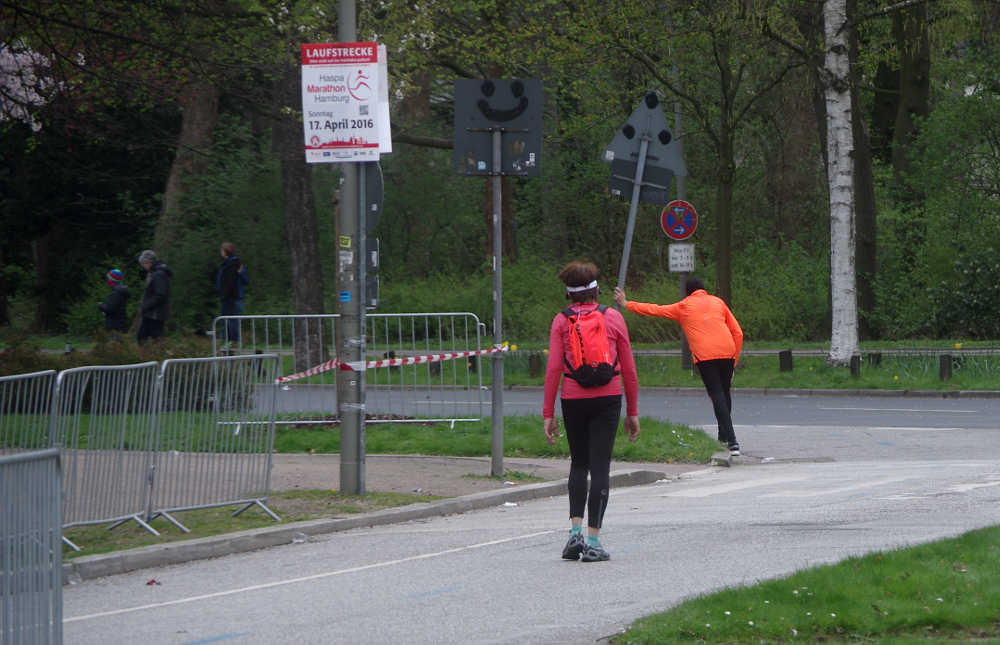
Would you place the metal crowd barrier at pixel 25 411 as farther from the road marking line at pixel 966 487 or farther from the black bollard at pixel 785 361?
the black bollard at pixel 785 361

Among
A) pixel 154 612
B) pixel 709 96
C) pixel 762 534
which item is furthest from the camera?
pixel 709 96

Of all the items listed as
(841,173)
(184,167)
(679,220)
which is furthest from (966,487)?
(184,167)

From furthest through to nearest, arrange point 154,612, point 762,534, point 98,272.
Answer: point 98,272 → point 762,534 → point 154,612

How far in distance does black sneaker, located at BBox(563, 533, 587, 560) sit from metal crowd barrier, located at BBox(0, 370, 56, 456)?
3285 mm

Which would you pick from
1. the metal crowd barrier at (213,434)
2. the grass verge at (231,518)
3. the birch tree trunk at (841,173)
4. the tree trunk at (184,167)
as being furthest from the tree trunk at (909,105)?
the metal crowd barrier at (213,434)

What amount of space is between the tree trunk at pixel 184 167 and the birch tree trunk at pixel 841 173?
16.9 meters

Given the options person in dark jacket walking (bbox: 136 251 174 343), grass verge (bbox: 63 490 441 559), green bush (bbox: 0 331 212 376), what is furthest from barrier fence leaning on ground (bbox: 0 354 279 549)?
person in dark jacket walking (bbox: 136 251 174 343)

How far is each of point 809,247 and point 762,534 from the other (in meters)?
30.5

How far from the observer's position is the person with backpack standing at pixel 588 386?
7336 mm

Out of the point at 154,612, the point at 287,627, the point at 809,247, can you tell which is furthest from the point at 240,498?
the point at 809,247

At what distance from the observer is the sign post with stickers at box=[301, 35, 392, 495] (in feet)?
31.4

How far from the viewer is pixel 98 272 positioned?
39812 mm

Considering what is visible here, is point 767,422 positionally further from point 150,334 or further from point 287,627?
point 287,627

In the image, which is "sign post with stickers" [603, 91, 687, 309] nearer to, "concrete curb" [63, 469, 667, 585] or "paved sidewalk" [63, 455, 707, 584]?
"paved sidewalk" [63, 455, 707, 584]
